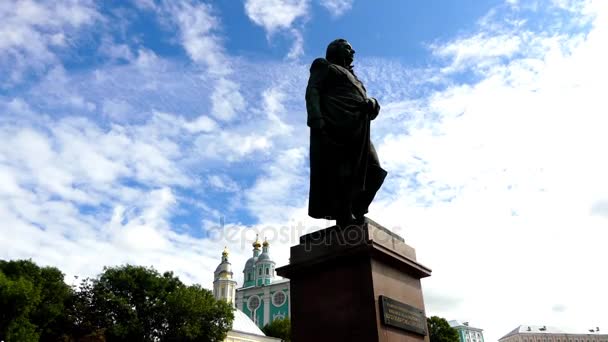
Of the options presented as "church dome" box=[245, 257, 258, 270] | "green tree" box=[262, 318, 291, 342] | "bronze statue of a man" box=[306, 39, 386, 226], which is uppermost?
"church dome" box=[245, 257, 258, 270]

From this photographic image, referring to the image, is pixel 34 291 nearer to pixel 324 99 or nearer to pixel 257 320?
pixel 324 99

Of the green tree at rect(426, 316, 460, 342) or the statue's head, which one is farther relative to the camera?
the green tree at rect(426, 316, 460, 342)

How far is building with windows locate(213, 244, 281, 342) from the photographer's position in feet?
177

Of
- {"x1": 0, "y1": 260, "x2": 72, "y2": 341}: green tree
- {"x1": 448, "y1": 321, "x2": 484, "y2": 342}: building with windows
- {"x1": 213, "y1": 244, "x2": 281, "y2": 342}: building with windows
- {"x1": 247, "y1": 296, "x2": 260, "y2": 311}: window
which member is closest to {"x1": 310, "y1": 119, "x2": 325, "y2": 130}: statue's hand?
{"x1": 0, "y1": 260, "x2": 72, "y2": 341}: green tree

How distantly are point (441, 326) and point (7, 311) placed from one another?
3635 cm

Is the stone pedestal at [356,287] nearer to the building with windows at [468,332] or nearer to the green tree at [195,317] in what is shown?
the green tree at [195,317]

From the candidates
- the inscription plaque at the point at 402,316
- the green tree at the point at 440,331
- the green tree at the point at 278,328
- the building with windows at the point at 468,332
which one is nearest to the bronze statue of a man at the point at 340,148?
the inscription plaque at the point at 402,316

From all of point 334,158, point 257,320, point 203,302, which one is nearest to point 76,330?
point 203,302

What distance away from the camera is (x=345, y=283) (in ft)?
18.0

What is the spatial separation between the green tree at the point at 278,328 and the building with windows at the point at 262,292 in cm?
469

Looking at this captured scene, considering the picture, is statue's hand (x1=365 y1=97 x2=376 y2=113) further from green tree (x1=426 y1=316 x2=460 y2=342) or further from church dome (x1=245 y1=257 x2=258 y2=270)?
church dome (x1=245 y1=257 x2=258 y2=270)

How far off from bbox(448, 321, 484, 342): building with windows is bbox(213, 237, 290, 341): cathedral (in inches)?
1742

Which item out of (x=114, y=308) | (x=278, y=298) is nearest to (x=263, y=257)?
(x=278, y=298)

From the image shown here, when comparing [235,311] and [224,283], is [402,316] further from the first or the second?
[224,283]
